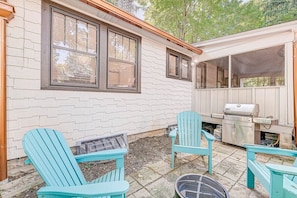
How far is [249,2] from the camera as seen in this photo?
8461 mm

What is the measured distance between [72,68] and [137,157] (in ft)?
7.30

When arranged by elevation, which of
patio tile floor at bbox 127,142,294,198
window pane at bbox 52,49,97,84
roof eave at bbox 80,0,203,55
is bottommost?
patio tile floor at bbox 127,142,294,198

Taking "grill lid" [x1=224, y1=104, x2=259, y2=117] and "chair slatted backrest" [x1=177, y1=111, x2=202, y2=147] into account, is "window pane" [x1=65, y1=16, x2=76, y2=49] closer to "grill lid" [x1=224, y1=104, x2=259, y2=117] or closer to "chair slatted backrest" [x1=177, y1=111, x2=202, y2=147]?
"chair slatted backrest" [x1=177, y1=111, x2=202, y2=147]

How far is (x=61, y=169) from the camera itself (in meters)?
1.45

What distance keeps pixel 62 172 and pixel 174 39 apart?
14.0 ft

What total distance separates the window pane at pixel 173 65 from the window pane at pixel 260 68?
1.90m

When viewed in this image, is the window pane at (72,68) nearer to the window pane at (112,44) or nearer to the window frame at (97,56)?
the window frame at (97,56)

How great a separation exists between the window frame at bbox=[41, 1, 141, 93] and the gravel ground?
4.66ft

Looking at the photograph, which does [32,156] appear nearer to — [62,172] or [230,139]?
[62,172]

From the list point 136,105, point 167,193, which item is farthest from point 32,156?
point 136,105

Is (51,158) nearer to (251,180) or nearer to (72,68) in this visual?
(72,68)

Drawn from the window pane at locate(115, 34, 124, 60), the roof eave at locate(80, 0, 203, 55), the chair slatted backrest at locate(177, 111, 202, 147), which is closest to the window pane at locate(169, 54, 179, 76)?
the roof eave at locate(80, 0, 203, 55)

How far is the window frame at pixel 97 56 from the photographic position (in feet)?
8.07

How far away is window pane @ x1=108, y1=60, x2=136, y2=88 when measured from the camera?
11.3 feet
